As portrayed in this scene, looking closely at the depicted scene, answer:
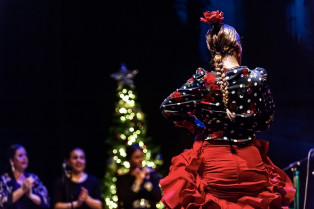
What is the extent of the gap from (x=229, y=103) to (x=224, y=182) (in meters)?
0.40

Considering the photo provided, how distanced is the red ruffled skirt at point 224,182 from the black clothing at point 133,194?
2.36m

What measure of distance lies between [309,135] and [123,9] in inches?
103

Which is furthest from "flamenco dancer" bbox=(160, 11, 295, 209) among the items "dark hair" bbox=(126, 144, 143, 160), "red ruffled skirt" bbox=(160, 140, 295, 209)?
"dark hair" bbox=(126, 144, 143, 160)

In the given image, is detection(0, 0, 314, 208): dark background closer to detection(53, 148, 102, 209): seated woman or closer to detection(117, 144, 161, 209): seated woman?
detection(53, 148, 102, 209): seated woman

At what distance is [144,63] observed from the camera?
6551 mm

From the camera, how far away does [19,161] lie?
5.95 metres

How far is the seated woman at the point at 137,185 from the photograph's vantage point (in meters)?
5.38

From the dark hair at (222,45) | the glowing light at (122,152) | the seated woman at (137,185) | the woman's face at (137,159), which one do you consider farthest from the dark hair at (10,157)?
the dark hair at (222,45)

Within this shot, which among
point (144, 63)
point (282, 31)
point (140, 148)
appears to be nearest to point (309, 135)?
point (282, 31)

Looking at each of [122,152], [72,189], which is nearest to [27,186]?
[72,189]

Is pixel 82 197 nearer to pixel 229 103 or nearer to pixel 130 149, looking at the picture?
pixel 130 149

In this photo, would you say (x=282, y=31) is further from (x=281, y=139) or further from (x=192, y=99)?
(x=192, y=99)

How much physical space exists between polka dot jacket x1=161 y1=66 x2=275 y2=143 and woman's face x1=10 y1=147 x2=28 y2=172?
3.20 m

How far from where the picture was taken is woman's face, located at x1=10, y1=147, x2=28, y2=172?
234 inches
